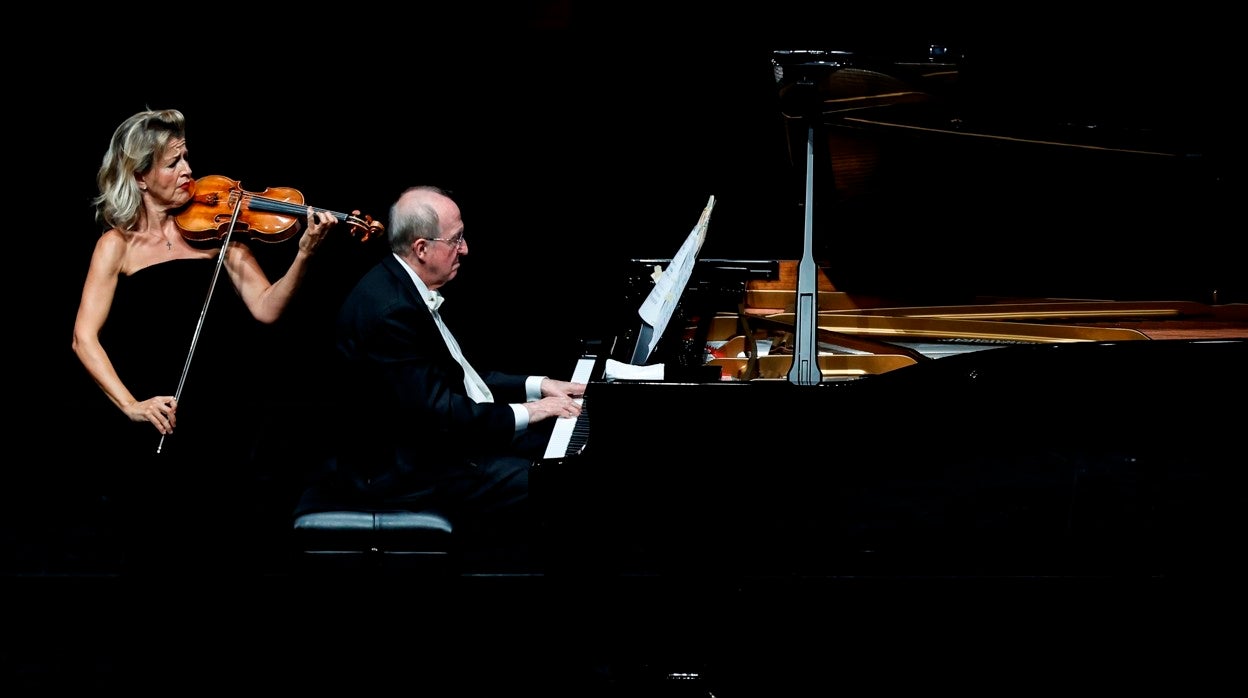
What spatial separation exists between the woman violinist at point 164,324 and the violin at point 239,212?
0.14 ft

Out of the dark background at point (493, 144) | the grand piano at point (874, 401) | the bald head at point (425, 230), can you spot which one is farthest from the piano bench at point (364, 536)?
the dark background at point (493, 144)

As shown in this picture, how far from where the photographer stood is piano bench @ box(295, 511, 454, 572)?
225 cm

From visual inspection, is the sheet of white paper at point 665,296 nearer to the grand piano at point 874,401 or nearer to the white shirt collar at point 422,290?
the grand piano at point 874,401

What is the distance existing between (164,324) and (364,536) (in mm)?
1464

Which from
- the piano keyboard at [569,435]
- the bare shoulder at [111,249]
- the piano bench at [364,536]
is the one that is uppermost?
the bare shoulder at [111,249]

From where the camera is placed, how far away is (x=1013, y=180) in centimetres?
299

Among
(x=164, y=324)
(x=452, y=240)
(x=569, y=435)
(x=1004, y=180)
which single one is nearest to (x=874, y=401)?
(x=569, y=435)

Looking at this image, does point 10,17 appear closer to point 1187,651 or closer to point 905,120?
point 905,120

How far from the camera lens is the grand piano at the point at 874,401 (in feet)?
7.07

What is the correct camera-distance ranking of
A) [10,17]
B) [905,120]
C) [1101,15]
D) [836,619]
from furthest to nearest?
[1101,15] < [10,17] < [836,619] < [905,120]

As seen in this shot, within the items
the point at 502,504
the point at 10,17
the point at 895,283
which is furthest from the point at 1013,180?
the point at 10,17

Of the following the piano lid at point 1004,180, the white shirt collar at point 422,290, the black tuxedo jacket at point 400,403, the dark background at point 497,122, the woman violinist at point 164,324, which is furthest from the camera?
the dark background at point 497,122

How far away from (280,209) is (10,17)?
5.14 ft

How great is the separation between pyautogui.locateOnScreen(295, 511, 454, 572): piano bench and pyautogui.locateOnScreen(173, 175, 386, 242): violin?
140cm
